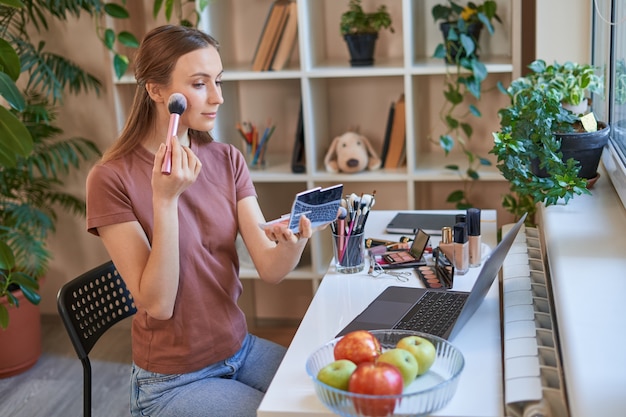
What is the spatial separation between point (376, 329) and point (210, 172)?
24.7 inches

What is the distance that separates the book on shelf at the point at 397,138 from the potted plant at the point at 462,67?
0.50ft

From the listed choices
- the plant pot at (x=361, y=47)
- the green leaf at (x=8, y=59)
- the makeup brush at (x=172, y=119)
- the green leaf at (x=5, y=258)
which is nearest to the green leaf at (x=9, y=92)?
the green leaf at (x=8, y=59)

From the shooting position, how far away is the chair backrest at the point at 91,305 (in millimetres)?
1826

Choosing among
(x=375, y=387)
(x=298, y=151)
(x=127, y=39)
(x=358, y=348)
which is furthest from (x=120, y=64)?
(x=375, y=387)

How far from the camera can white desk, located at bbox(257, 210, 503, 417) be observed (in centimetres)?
127

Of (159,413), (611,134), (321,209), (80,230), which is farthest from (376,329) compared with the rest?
(80,230)

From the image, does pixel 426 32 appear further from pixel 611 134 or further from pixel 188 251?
pixel 188 251

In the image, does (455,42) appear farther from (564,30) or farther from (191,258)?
(191,258)

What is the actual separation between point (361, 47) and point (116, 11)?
3.07ft

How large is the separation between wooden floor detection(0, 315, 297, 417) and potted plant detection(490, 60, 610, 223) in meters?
1.65

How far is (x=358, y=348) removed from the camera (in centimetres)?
131

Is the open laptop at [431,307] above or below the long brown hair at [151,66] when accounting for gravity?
below

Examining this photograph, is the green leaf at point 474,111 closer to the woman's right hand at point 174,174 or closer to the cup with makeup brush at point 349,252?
the cup with makeup brush at point 349,252

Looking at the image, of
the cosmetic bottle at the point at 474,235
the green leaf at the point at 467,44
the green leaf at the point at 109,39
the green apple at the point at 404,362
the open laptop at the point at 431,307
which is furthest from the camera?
the green leaf at the point at 109,39
